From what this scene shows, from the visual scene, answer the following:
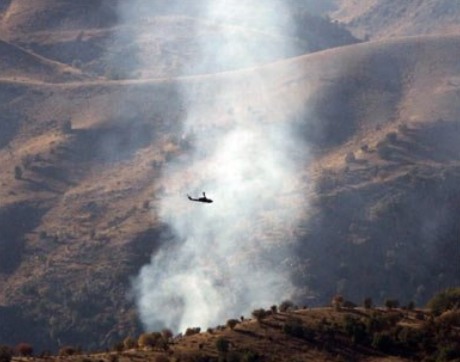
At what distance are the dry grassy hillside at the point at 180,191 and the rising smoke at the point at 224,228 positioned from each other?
2.47 meters

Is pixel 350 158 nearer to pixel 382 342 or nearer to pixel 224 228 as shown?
pixel 224 228

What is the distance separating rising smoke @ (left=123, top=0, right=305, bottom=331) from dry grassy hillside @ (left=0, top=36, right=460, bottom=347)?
2473mm

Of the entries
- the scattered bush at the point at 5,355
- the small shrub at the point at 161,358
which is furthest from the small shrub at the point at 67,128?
the small shrub at the point at 161,358

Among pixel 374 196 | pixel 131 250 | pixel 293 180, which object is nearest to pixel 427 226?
pixel 374 196

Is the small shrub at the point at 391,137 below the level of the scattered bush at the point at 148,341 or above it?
above

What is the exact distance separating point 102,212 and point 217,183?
20.1m

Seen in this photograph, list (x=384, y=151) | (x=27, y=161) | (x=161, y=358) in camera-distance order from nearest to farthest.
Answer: (x=161, y=358) < (x=384, y=151) < (x=27, y=161)

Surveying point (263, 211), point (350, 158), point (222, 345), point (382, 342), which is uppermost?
point (350, 158)

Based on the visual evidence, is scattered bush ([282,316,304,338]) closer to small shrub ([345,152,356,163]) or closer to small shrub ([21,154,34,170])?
small shrub ([345,152,356,163])

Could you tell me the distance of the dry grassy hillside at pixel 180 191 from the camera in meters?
147

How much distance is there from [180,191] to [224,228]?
50.8ft

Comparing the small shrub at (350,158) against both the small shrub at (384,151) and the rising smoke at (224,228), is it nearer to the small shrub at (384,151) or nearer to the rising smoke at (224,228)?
the small shrub at (384,151)

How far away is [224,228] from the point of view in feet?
524

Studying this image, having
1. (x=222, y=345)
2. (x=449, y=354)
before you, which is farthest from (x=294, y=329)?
(x=449, y=354)
